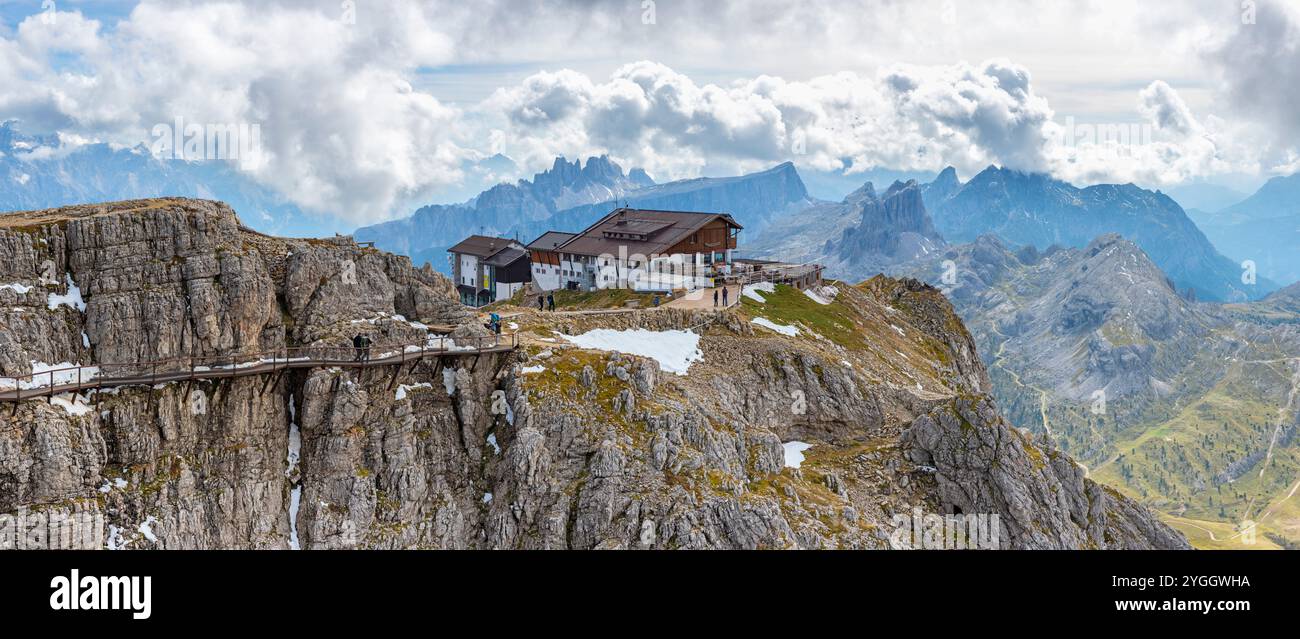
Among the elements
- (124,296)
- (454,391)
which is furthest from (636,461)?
(124,296)

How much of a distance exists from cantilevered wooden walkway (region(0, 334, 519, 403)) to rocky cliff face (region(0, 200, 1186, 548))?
32.0 inches

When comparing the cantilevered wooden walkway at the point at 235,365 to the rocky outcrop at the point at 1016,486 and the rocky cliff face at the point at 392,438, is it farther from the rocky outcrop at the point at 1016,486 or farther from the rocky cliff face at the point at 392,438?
the rocky outcrop at the point at 1016,486

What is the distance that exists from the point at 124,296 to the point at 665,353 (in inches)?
1577

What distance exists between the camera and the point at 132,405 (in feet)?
177

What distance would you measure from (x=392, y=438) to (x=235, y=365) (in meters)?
11.1

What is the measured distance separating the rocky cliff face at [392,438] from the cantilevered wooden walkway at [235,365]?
0.81m

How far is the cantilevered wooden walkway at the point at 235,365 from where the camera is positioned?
2028 inches

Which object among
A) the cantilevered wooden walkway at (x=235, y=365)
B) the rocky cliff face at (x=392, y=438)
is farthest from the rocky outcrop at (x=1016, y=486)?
the cantilevered wooden walkway at (x=235, y=365)

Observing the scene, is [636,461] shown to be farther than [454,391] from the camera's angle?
No

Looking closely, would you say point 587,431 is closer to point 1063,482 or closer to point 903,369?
point 1063,482

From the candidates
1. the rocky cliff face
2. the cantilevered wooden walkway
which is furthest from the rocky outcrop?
the cantilevered wooden walkway

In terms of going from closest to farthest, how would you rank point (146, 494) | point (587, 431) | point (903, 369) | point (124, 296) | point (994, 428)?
1. point (146, 494)
2. point (124, 296)
3. point (587, 431)
4. point (994, 428)
5. point (903, 369)
